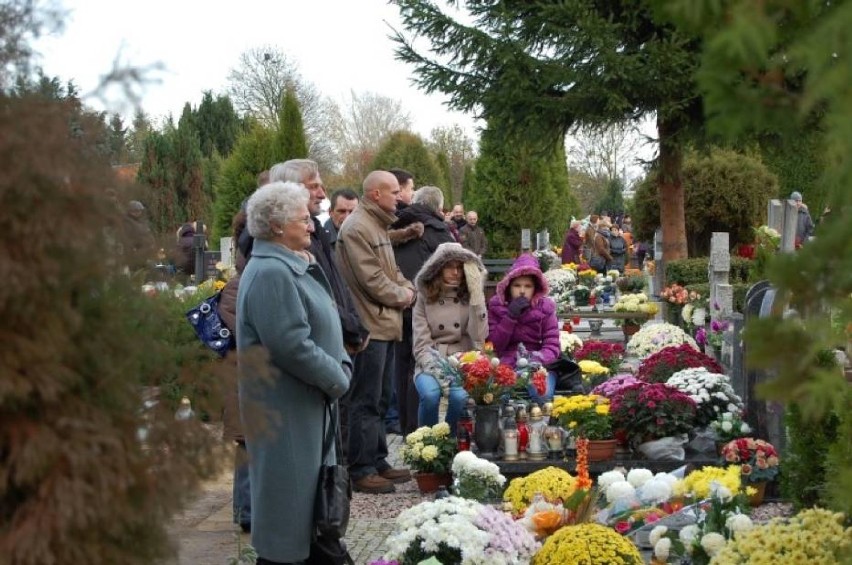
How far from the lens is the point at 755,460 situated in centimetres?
794

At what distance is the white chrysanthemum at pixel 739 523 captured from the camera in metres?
5.50

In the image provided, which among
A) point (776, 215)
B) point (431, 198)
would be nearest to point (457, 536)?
point (431, 198)

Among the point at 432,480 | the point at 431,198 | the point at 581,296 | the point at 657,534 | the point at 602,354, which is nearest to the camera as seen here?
the point at 657,534

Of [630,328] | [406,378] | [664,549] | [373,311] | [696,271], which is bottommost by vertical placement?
[664,549]

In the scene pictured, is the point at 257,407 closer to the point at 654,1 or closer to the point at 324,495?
the point at 654,1

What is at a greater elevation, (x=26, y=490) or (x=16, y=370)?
(x=16, y=370)

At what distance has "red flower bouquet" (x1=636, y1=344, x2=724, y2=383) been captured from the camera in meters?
10.5

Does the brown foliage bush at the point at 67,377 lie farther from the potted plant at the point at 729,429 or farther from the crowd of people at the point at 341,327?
the potted plant at the point at 729,429

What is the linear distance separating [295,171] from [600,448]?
2.82 m

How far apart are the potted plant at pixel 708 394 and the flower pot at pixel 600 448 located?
0.70 metres

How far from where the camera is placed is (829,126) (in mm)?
2146

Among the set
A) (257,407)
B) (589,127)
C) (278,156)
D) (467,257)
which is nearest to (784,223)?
(467,257)

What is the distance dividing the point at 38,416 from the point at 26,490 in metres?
0.16

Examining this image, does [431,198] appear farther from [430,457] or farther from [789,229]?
[789,229]
